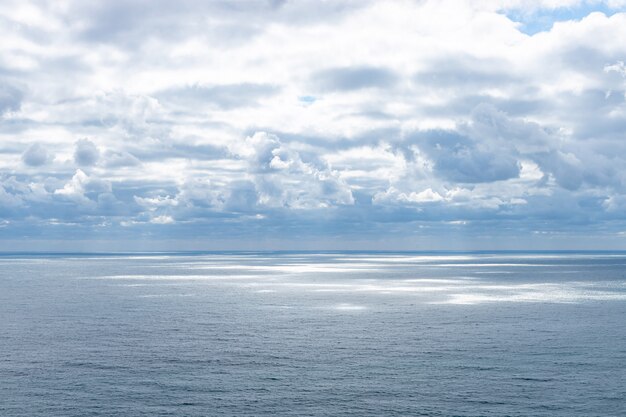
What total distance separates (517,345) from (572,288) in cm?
11505

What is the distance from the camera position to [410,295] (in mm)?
161375

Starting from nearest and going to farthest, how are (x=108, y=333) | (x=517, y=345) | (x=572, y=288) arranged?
(x=517, y=345) < (x=108, y=333) < (x=572, y=288)

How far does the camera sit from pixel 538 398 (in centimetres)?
5609

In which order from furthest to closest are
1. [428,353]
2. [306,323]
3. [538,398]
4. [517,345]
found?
[306,323] → [517,345] → [428,353] → [538,398]

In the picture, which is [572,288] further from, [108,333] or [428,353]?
[108,333]

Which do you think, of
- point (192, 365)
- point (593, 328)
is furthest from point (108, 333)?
point (593, 328)

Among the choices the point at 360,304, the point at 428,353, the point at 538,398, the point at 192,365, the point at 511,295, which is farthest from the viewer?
the point at 511,295

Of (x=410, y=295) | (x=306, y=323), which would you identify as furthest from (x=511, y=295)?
(x=306, y=323)

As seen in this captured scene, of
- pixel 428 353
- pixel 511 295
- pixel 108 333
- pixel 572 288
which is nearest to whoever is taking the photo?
pixel 428 353

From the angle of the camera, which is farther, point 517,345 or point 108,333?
point 108,333

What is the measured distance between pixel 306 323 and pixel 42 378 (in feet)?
159

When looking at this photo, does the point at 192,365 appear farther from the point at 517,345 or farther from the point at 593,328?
the point at 593,328

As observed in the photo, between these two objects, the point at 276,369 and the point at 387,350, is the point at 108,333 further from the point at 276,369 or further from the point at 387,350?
the point at 387,350

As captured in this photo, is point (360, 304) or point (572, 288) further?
point (572, 288)
